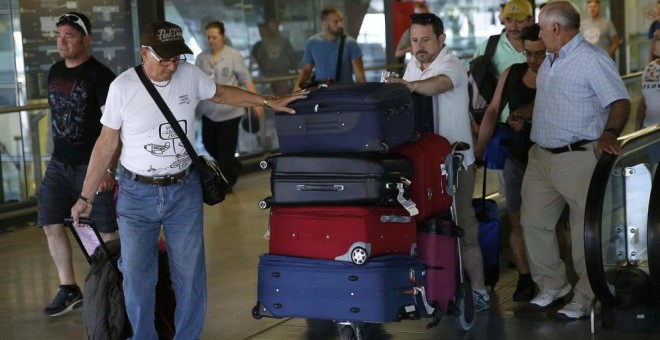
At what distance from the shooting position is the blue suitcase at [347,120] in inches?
207

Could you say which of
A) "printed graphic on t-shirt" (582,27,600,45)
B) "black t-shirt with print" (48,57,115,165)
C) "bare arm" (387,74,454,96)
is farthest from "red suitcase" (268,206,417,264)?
"printed graphic on t-shirt" (582,27,600,45)

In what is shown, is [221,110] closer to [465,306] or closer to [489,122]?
[489,122]

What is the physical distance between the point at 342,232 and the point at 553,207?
6.00ft

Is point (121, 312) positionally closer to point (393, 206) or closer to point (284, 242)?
point (284, 242)

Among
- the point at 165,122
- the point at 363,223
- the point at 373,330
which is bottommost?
the point at 373,330

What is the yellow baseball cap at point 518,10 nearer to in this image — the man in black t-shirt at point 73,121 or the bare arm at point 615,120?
the bare arm at point 615,120

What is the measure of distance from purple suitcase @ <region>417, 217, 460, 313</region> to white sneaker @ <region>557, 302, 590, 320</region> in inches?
38.7

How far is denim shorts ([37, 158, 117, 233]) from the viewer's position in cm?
668

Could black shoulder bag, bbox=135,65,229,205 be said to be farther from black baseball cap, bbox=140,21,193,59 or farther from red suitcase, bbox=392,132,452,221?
red suitcase, bbox=392,132,452,221

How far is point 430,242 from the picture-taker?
18.6 ft

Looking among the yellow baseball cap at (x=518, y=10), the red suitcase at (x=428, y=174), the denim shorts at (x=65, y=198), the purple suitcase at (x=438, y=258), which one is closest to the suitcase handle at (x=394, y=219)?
the red suitcase at (x=428, y=174)

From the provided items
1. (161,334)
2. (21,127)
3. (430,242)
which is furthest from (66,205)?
(21,127)

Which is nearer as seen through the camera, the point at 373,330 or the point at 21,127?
the point at 373,330

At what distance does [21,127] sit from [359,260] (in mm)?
6665
